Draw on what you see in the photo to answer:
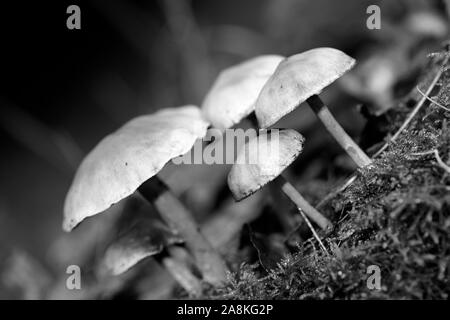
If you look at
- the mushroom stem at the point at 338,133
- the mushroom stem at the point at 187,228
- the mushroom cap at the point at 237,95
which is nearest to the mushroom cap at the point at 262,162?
the mushroom stem at the point at 338,133

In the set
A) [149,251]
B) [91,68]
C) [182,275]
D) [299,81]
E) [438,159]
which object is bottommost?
[182,275]

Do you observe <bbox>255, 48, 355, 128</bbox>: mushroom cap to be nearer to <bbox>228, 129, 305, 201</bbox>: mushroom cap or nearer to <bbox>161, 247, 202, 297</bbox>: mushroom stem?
<bbox>228, 129, 305, 201</bbox>: mushroom cap

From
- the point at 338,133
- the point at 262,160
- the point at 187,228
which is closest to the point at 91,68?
the point at 187,228

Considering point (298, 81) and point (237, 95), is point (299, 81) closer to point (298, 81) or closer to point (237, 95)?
point (298, 81)

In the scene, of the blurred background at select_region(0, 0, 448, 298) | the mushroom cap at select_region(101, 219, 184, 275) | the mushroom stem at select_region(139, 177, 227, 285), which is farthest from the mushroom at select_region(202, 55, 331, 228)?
the blurred background at select_region(0, 0, 448, 298)

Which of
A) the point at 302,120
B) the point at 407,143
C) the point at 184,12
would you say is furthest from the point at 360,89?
the point at 184,12
